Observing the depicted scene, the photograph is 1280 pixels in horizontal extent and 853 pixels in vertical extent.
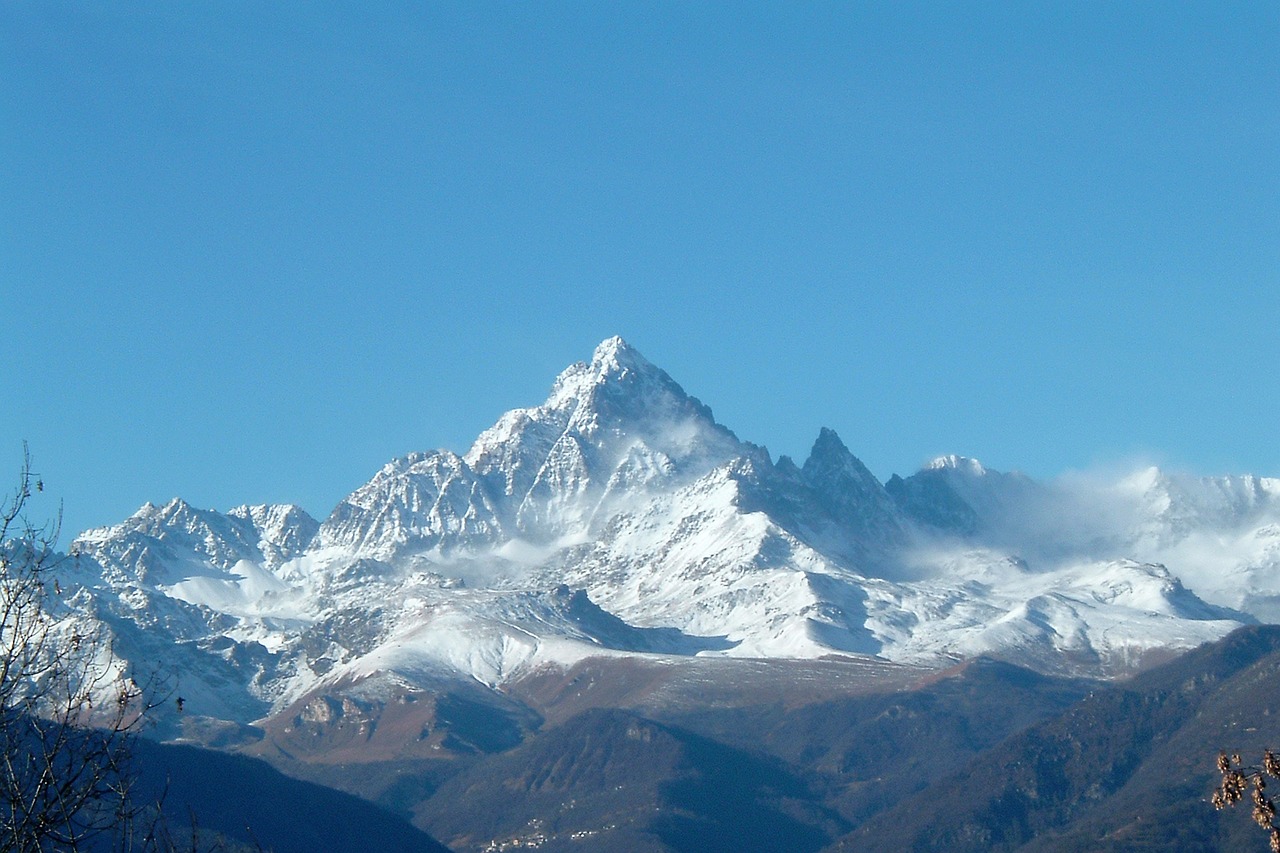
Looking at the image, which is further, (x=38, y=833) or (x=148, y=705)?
(x=148, y=705)

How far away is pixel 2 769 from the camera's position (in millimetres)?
34875

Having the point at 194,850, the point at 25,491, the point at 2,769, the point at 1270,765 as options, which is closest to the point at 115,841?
the point at 194,850

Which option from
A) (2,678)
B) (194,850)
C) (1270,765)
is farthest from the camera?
(194,850)

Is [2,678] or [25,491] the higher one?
[25,491]

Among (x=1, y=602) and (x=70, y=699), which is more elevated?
(x=1, y=602)

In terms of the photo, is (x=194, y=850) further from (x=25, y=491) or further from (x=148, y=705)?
(x=25, y=491)

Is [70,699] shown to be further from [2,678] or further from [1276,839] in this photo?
[1276,839]

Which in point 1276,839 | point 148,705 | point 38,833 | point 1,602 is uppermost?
point 1,602

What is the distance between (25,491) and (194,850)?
8714 millimetres

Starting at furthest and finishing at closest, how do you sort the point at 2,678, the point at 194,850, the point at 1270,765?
the point at 194,850, the point at 2,678, the point at 1270,765

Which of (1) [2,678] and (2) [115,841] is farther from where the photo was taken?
(2) [115,841]

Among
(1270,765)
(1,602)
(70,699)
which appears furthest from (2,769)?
(1270,765)

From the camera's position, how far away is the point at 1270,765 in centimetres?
3203

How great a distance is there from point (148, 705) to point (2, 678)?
9.37 ft
